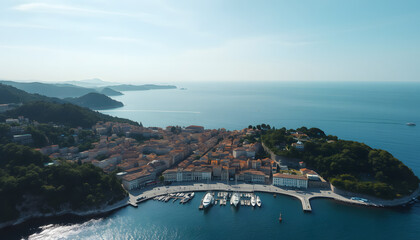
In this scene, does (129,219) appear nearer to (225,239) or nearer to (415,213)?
(225,239)

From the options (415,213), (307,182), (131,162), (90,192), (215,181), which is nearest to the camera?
(415,213)

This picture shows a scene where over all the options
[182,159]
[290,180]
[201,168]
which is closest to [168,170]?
[201,168]

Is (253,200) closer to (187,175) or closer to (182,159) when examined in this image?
(187,175)

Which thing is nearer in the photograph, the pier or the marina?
the pier

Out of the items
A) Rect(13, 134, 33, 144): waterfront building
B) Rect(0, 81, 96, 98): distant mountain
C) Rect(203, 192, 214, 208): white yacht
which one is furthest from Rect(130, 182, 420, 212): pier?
Rect(0, 81, 96, 98): distant mountain

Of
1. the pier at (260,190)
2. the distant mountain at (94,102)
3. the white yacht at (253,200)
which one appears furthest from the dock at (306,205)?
the distant mountain at (94,102)

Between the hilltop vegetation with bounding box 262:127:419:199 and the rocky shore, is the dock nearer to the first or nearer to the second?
the hilltop vegetation with bounding box 262:127:419:199

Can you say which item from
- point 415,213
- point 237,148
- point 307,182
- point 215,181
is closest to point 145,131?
point 237,148
